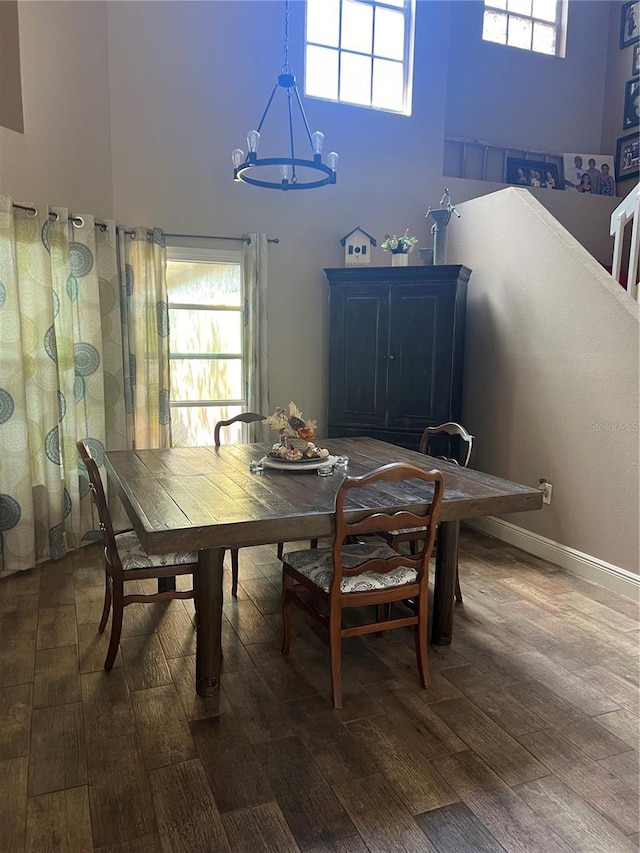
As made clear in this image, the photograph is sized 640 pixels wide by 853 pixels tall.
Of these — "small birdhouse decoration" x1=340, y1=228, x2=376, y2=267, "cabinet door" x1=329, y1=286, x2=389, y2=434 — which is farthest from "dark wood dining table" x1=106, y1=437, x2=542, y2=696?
"small birdhouse decoration" x1=340, y1=228, x2=376, y2=267

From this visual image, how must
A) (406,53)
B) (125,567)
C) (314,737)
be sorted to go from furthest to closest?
1. (406,53)
2. (125,567)
3. (314,737)

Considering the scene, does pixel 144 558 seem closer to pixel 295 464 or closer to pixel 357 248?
pixel 295 464

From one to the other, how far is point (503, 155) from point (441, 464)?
12.7ft

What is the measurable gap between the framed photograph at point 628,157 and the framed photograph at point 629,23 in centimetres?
87

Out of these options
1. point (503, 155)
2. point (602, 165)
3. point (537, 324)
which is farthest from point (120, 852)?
point (602, 165)

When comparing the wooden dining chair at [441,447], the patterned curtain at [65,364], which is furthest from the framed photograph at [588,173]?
the patterned curtain at [65,364]

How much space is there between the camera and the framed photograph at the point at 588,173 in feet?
19.0

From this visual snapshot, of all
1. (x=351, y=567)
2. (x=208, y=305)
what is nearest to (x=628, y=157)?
(x=208, y=305)

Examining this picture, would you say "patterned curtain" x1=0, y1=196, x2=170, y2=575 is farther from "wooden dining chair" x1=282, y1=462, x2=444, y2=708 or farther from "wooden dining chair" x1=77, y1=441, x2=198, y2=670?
"wooden dining chair" x1=282, y1=462, x2=444, y2=708

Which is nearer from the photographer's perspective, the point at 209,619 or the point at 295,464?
the point at 209,619

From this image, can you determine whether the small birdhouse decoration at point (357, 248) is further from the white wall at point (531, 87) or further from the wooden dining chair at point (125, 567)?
the wooden dining chair at point (125, 567)

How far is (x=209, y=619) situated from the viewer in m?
2.29

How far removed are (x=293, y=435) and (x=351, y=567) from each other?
2.54 ft

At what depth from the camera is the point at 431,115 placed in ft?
16.5
